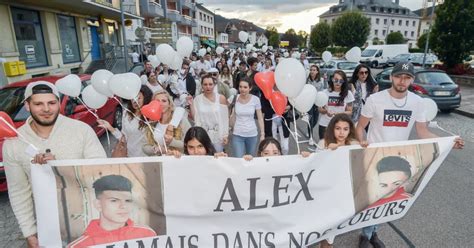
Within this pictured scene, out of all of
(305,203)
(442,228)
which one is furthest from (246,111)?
(442,228)

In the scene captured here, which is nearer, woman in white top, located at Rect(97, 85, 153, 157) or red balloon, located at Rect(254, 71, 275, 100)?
woman in white top, located at Rect(97, 85, 153, 157)

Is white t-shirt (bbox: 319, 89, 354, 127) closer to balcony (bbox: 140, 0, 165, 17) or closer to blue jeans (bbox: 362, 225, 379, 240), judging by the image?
blue jeans (bbox: 362, 225, 379, 240)

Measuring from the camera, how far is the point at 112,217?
89.4 inches

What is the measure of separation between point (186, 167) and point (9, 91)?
5.07 meters

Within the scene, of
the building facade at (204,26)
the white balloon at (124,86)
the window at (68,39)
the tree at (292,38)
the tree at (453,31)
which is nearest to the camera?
the white balloon at (124,86)

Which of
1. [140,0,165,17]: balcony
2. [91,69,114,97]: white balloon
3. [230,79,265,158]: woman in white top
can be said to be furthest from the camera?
[140,0,165,17]: balcony

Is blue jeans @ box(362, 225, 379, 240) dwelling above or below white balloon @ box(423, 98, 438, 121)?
below

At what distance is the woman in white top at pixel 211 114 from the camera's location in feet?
12.7

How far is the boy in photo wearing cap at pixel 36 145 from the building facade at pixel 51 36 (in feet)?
33.3

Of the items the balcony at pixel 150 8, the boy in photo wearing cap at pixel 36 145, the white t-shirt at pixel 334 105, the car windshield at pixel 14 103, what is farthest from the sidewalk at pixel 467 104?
the balcony at pixel 150 8

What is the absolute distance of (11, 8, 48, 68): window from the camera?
450 inches

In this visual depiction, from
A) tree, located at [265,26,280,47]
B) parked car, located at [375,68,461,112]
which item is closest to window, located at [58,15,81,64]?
parked car, located at [375,68,461,112]

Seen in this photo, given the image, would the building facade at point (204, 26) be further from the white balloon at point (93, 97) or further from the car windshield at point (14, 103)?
the white balloon at point (93, 97)

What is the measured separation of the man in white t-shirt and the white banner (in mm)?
295
